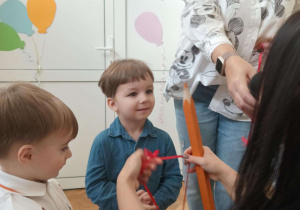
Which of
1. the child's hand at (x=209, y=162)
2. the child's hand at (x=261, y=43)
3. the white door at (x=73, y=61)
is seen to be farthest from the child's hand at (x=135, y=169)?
the white door at (x=73, y=61)

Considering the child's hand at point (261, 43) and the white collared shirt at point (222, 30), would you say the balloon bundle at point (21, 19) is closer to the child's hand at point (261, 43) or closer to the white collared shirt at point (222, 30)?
the white collared shirt at point (222, 30)

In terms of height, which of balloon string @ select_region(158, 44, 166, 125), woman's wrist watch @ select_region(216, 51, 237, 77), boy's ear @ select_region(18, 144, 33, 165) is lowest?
balloon string @ select_region(158, 44, 166, 125)

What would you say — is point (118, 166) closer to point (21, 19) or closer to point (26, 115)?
point (26, 115)

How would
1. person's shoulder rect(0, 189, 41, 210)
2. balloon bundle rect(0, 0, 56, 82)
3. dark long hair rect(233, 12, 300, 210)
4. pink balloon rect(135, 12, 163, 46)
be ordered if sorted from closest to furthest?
1. dark long hair rect(233, 12, 300, 210)
2. person's shoulder rect(0, 189, 41, 210)
3. balloon bundle rect(0, 0, 56, 82)
4. pink balloon rect(135, 12, 163, 46)

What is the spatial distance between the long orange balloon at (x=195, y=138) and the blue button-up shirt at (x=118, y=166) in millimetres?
221

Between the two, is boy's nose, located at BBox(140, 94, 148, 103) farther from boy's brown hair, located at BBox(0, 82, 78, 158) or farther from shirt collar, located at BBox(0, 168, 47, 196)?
shirt collar, located at BBox(0, 168, 47, 196)

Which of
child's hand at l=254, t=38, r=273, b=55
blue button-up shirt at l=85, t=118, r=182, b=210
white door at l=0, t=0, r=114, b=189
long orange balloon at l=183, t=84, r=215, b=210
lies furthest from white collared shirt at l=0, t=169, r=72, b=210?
white door at l=0, t=0, r=114, b=189

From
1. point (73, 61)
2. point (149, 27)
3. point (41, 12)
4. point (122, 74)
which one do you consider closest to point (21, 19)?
point (41, 12)

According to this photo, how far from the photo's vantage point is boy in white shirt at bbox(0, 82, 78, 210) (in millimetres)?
740

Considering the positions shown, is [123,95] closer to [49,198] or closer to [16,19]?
[49,198]

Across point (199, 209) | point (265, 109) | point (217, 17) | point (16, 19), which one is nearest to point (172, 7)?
point (16, 19)

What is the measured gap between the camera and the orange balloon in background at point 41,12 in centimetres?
215

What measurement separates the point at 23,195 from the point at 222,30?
0.73 meters

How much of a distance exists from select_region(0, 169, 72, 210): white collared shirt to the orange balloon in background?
5.38 feet
